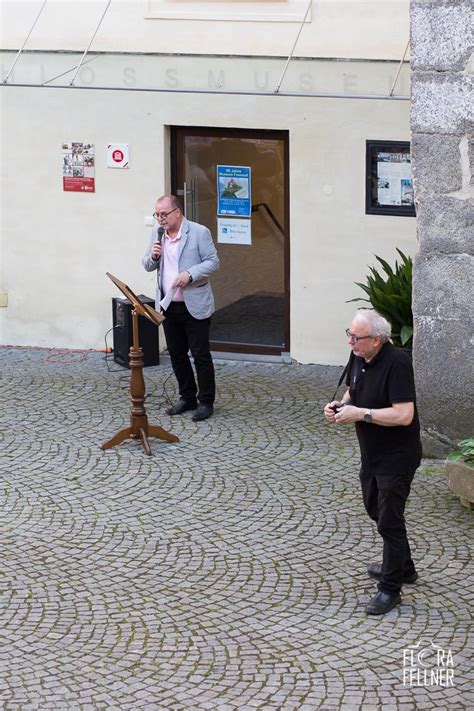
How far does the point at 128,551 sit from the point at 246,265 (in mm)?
5236

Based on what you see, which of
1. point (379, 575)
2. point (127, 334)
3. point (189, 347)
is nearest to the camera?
point (379, 575)

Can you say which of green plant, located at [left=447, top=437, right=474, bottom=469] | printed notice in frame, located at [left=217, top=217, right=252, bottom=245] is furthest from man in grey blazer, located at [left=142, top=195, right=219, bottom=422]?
green plant, located at [left=447, top=437, right=474, bottom=469]

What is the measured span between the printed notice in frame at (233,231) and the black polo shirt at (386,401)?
18.6 ft

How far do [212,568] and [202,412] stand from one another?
306 cm

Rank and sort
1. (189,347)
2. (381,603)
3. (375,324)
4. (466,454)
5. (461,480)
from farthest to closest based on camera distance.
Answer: (189,347) < (466,454) < (461,480) < (381,603) < (375,324)

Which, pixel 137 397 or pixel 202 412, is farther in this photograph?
pixel 202 412

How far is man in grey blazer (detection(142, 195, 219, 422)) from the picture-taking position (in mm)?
10398

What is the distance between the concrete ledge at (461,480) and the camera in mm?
8539

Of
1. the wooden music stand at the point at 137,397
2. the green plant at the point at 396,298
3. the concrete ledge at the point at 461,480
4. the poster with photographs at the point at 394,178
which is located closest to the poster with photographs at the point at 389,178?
the poster with photographs at the point at 394,178

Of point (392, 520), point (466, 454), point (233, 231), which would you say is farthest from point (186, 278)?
point (392, 520)

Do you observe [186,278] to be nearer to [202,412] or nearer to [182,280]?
[182,280]

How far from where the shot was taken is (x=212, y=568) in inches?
306

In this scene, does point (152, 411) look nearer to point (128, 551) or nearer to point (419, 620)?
point (128, 551)

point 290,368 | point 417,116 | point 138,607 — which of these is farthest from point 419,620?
point 290,368
